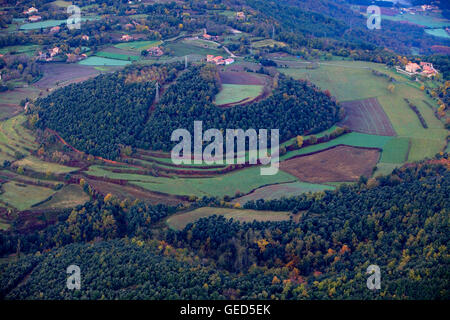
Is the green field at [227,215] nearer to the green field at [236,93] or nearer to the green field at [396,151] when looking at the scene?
the green field at [396,151]

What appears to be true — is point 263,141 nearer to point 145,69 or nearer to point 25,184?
point 145,69

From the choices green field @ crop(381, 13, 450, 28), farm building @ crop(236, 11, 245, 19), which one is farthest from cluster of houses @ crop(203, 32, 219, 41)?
green field @ crop(381, 13, 450, 28)

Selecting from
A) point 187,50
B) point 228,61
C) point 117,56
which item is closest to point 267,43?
point 228,61

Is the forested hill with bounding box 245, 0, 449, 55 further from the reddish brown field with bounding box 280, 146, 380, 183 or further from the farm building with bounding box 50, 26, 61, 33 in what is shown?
the farm building with bounding box 50, 26, 61, 33

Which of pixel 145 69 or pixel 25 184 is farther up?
pixel 145 69
